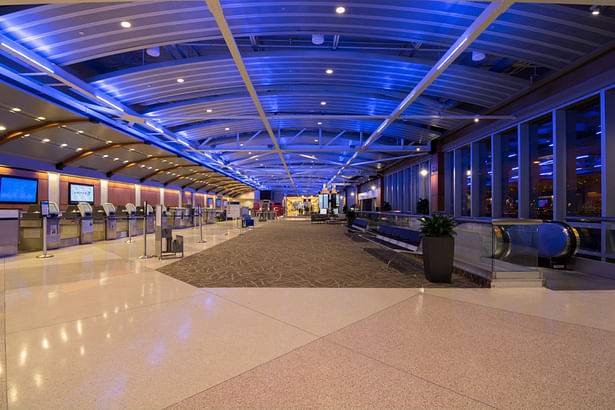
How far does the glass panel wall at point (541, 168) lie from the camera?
822 cm

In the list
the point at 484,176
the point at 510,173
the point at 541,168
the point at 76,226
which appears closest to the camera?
the point at 541,168

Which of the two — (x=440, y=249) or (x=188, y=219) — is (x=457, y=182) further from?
(x=188, y=219)

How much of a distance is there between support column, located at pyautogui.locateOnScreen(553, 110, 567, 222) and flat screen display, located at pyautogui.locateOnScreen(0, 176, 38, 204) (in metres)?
20.3

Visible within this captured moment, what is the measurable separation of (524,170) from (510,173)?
124cm

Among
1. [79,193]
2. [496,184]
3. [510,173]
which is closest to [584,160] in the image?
[510,173]

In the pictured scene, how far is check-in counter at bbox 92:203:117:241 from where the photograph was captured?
1112cm

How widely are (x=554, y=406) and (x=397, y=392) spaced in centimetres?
91

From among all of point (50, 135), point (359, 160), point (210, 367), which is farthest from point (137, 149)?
point (210, 367)

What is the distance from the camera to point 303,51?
7.56m

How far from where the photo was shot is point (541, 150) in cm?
880

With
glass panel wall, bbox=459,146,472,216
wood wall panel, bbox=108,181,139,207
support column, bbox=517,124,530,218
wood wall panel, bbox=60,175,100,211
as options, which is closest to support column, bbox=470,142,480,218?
glass panel wall, bbox=459,146,472,216

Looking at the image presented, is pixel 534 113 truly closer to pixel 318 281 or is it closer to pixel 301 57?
pixel 301 57

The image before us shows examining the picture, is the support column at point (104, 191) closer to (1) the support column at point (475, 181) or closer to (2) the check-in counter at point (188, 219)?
(2) the check-in counter at point (188, 219)

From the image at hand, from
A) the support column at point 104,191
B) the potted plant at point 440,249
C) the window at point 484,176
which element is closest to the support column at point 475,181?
the window at point 484,176
